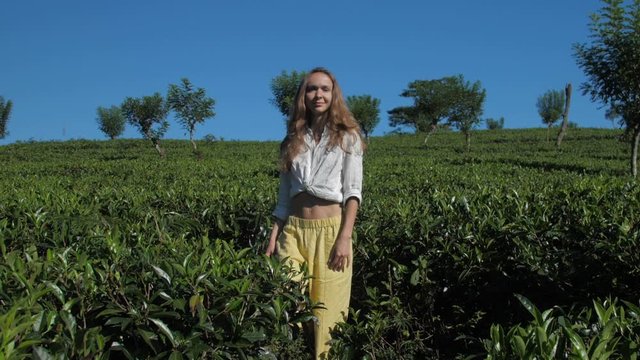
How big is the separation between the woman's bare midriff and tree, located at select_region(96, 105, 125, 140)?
56079 mm

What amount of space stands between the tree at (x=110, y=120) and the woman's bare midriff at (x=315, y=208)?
5608 cm

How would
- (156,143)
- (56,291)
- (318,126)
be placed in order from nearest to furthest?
(56,291) < (318,126) < (156,143)

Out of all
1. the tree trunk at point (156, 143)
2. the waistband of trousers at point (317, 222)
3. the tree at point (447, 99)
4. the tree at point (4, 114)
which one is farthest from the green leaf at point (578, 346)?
the tree at point (4, 114)

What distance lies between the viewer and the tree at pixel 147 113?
99.9ft

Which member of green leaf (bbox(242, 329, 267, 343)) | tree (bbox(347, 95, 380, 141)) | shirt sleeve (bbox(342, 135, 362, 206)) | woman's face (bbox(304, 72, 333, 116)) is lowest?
green leaf (bbox(242, 329, 267, 343))

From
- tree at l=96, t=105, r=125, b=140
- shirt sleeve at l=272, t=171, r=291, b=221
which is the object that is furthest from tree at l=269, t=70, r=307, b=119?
shirt sleeve at l=272, t=171, r=291, b=221

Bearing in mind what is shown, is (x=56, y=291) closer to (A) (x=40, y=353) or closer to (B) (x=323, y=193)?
(A) (x=40, y=353)

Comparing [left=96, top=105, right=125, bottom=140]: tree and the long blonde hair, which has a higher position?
[left=96, top=105, right=125, bottom=140]: tree

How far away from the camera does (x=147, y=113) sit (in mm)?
30578

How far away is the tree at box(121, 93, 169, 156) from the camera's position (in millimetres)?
30438

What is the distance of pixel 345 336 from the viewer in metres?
3.15

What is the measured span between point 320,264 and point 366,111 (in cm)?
3956

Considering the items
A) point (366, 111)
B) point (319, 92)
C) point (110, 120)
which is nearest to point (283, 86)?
point (366, 111)

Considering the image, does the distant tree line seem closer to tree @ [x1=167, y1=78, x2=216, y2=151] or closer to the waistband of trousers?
tree @ [x1=167, y1=78, x2=216, y2=151]
